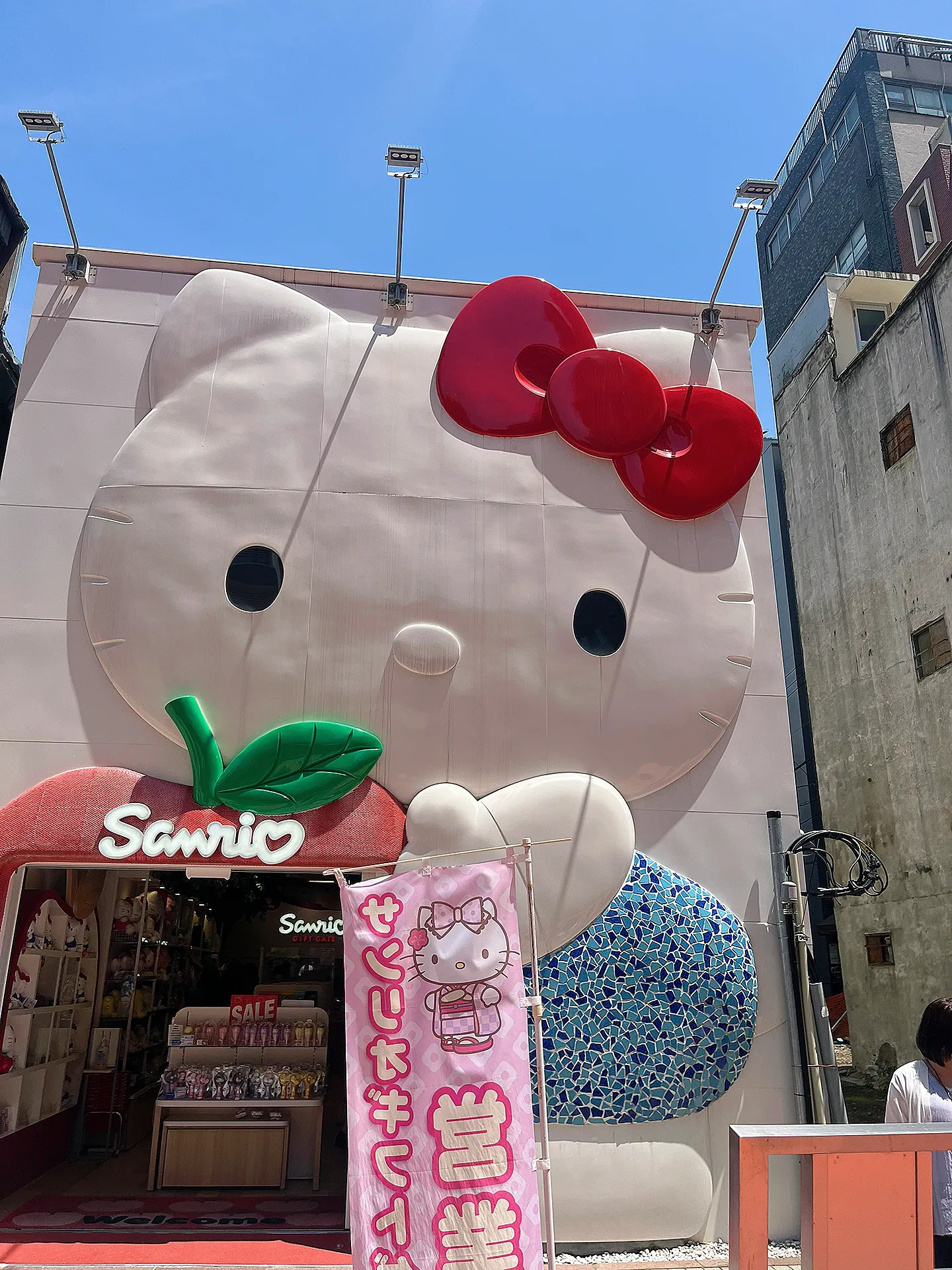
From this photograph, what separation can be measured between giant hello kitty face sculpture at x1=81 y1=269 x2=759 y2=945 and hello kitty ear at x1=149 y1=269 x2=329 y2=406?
0.02m

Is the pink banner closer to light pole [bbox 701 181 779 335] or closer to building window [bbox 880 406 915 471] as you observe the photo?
light pole [bbox 701 181 779 335]

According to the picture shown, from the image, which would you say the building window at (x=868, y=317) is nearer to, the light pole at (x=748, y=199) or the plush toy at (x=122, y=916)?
the light pole at (x=748, y=199)

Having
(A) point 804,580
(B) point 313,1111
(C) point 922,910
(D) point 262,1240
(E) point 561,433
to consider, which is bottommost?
(D) point 262,1240

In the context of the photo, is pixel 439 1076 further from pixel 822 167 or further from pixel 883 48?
pixel 883 48

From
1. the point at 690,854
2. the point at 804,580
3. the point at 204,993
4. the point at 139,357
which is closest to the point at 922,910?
the point at 804,580

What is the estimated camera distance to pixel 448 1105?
460 cm

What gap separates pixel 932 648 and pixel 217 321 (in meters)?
11.2

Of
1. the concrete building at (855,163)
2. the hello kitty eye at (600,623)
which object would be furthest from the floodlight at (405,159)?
the concrete building at (855,163)

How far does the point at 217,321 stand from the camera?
26.0ft

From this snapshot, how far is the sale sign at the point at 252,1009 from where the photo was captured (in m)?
8.66

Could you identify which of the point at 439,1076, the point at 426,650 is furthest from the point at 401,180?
the point at 439,1076

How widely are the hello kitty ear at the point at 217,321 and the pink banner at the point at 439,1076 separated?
5.00 meters

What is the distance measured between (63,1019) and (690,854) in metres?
6.12

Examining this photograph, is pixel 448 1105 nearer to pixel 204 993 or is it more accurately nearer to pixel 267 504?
pixel 267 504
